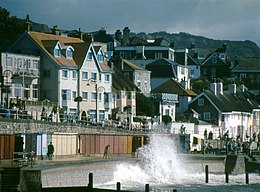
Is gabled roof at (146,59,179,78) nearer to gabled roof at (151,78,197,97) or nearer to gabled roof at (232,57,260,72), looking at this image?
gabled roof at (151,78,197,97)

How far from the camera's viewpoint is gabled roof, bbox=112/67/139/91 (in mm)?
104438

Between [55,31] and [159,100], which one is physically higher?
[55,31]

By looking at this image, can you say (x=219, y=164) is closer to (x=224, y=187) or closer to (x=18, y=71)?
(x=224, y=187)

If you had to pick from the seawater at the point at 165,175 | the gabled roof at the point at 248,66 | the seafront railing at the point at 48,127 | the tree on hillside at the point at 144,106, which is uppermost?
the gabled roof at the point at 248,66

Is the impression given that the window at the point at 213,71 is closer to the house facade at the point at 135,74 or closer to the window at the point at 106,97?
the house facade at the point at 135,74

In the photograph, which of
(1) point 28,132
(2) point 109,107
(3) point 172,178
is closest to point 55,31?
(2) point 109,107

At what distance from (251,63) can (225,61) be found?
6.29 m

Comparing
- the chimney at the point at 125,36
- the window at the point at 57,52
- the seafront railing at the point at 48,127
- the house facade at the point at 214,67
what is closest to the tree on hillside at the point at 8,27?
the window at the point at 57,52

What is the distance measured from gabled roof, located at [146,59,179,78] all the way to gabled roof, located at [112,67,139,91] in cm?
2427

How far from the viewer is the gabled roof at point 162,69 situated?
134 metres

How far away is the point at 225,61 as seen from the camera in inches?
6614

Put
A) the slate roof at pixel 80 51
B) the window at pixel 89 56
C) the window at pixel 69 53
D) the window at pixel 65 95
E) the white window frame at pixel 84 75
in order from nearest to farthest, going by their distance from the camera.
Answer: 1. the window at pixel 65 95
2. the window at pixel 69 53
3. the slate roof at pixel 80 51
4. the white window frame at pixel 84 75
5. the window at pixel 89 56

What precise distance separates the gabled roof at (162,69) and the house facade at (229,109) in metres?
11.5

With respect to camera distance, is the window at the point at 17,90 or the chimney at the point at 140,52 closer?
the window at the point at 17,90
